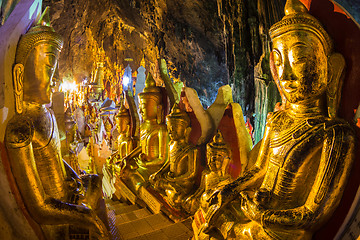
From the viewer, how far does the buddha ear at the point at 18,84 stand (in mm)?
1576

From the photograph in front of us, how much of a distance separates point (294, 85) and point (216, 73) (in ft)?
41.9

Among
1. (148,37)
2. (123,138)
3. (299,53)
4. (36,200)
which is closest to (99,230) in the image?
(36,200)

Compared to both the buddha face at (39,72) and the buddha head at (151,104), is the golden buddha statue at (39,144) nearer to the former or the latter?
the buddha face at (39,72)

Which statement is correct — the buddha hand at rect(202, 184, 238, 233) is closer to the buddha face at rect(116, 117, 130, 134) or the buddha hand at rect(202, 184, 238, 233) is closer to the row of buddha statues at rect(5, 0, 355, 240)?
the row of buddha statues at rect(5, 0, 355, 240)

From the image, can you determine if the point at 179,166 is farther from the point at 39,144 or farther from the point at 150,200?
the point at 39,144

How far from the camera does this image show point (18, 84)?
159 cm

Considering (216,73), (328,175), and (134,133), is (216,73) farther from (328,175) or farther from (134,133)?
(328,175)

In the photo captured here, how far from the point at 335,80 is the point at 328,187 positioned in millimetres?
613

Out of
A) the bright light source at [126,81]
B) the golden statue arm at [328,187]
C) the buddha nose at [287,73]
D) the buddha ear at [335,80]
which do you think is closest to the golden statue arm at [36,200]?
the golden statue arm at [328,187]

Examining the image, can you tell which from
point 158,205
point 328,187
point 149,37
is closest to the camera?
point 328,187

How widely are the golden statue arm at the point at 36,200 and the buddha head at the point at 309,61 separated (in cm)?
160

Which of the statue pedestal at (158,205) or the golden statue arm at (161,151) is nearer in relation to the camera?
the statue pedestal at (158,205)

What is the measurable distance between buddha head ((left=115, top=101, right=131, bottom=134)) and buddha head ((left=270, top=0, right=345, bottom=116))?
3846mm

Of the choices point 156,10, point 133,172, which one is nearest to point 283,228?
point 133,172
